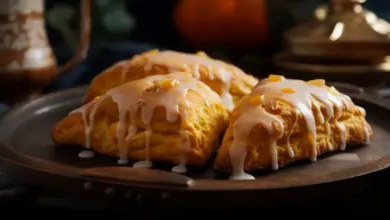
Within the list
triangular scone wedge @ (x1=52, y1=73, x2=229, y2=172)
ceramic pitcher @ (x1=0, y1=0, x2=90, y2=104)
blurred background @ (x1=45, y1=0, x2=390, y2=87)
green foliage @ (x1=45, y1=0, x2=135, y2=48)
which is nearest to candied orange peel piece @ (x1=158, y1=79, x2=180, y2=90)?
triangular scone wedge @ (x1=52, y1=73, x2=229, y2=172)

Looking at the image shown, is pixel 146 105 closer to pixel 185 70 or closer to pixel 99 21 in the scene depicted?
pixel 185 70

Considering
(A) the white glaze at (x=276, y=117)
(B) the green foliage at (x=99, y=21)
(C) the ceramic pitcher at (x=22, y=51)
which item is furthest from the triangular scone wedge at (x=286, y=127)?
(B) the green foliage at (x=99, y=21)

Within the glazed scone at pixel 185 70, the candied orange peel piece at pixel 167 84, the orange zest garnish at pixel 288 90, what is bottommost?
the glazed scone at pixel 185 70

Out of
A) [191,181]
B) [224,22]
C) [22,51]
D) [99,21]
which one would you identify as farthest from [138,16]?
[191,181]

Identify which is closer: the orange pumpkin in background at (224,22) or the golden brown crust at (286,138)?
the golden brown crust at (286,138)

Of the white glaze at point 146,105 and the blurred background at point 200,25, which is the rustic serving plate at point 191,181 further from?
the blurred background at point 200,25

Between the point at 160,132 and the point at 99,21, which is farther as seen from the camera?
the point at 99,21

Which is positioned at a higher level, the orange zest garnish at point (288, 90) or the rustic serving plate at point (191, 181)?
the orange zest garnish at point (288, 90)

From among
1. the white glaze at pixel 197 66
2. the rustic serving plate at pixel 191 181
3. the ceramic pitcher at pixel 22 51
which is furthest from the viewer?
the ceramic pitcher at pixel 22 51

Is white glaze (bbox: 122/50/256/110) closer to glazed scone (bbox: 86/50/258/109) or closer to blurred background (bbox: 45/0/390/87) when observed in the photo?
glazed scone (bbox: 86/50/258/109)
